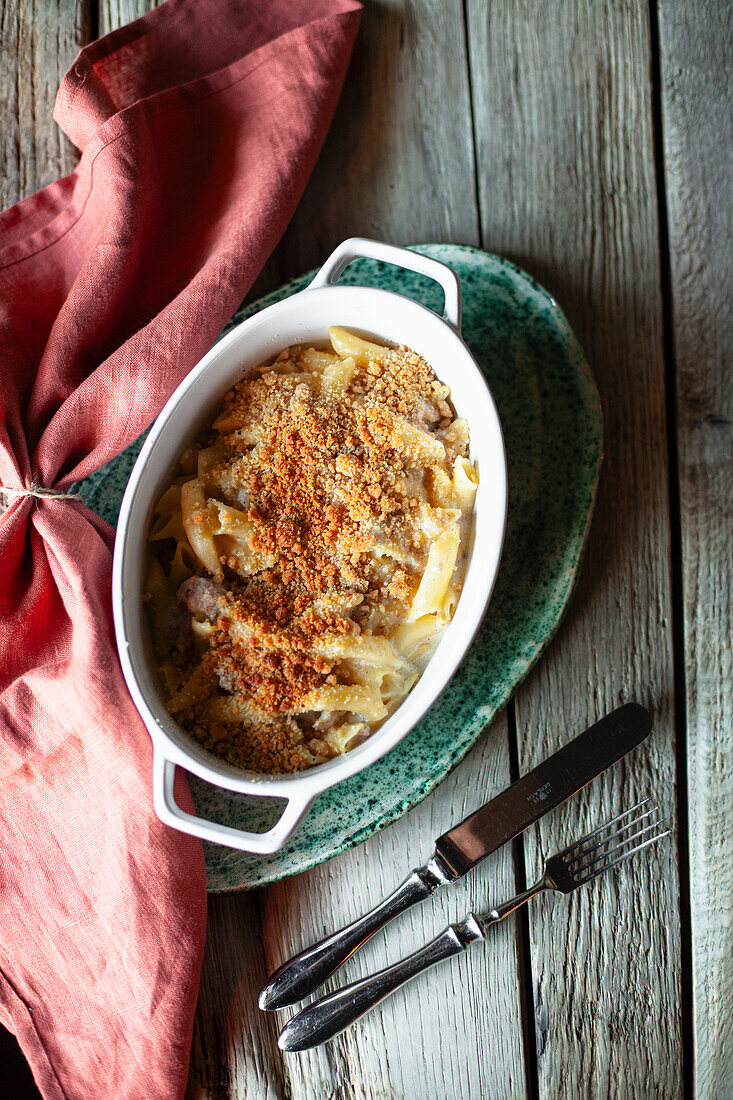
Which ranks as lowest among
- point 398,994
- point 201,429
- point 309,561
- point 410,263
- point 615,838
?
point 398,994

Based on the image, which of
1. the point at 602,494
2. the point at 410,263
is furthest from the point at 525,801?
the point at 410,263

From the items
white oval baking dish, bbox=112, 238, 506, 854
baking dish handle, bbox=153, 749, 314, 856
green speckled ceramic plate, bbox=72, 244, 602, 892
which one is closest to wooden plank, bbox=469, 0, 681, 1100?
green speckled ceramic plate, bbox=72, 244, 602, 892

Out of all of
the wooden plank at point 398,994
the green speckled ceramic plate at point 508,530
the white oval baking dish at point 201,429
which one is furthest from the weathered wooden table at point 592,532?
the white oval baking dish at point 201,429

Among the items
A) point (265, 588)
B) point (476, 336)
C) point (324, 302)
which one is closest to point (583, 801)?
point (265, 588)

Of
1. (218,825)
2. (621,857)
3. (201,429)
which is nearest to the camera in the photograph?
(218,825)

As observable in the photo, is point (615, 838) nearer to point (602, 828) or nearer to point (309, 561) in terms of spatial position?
point (602, 828)

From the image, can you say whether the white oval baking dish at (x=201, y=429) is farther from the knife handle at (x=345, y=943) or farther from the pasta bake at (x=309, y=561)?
the knife handle at (x=345, y=943)
